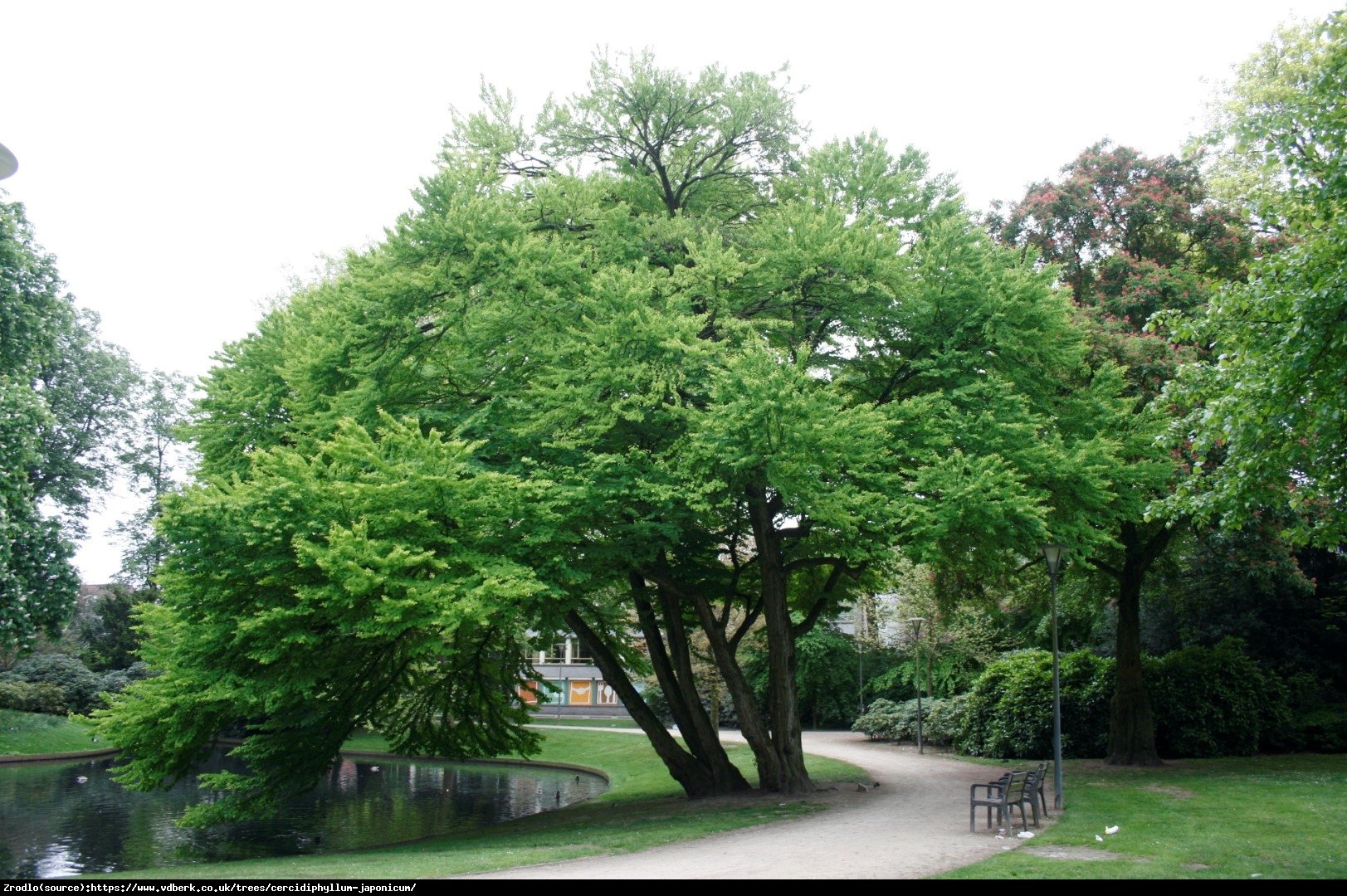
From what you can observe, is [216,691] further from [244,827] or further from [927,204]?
[927,204]

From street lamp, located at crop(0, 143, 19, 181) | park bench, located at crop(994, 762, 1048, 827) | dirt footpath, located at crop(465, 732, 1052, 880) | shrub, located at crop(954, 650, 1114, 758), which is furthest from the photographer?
shrub, located at crop(954, 650, 1114, 758)

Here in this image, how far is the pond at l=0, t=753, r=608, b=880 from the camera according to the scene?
1816 centimetres

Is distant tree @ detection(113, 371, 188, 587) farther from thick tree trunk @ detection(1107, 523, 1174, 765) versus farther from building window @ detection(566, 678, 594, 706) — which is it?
thick tree trunk @ detection(1107, 523, 1174, 765)

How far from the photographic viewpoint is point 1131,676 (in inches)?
898

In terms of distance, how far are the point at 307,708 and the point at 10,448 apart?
1527 cm

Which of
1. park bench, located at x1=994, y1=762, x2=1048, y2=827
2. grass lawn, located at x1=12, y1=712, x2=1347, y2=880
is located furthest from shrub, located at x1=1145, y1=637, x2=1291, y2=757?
park bench, located at x1=994, y1=762, x2=1048, y2=827

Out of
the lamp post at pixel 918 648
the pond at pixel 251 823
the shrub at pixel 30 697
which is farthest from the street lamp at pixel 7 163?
the shrub at pixel 30 697

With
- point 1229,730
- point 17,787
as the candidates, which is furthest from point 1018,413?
point 17,787

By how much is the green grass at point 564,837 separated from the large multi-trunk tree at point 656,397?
1.90 m

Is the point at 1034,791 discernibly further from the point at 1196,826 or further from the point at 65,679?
the point at 65,679

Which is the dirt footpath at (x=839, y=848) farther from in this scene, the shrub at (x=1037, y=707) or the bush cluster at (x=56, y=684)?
the bush cluster at (x=56, y=684)

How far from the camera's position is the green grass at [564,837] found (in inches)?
465

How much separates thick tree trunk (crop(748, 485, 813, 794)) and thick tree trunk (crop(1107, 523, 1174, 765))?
849cm

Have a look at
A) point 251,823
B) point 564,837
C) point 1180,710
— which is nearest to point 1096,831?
point 564,837
